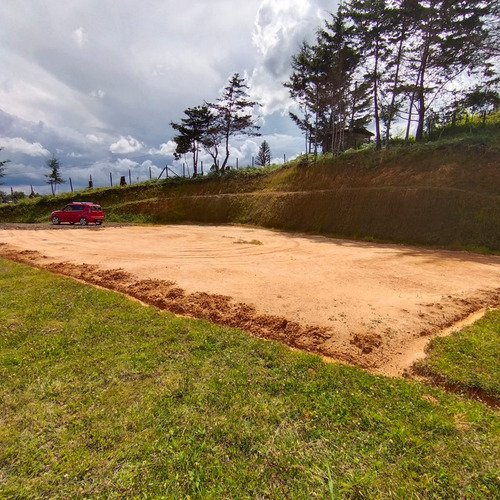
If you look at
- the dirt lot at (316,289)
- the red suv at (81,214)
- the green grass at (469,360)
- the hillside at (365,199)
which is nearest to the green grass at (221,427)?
the green grass at (469,360)

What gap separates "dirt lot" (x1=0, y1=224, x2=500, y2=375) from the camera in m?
4.47

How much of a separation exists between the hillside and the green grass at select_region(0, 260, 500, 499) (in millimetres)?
13253

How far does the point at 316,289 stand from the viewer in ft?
21.2

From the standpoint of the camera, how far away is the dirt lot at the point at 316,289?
447cm

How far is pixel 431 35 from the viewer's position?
18031mm

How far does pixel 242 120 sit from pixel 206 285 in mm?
29213

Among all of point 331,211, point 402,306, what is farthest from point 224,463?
point 331,211

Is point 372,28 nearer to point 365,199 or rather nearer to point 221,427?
point 365,199

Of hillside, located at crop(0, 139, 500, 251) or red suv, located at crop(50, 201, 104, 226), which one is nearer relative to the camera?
hillside, located at crop(0, 139, 500, 251)

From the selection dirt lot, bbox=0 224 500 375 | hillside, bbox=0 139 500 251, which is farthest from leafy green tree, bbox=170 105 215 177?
dirt lot, bbox=0 224 500 375

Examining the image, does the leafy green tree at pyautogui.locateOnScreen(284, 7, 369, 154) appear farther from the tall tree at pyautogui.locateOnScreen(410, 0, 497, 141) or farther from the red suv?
the red suv

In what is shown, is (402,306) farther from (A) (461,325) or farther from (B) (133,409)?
(B) (133,409)

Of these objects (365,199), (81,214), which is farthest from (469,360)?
(81,214)

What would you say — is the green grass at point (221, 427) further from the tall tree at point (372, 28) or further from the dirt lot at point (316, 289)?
the tall tree at point (372, 28)
